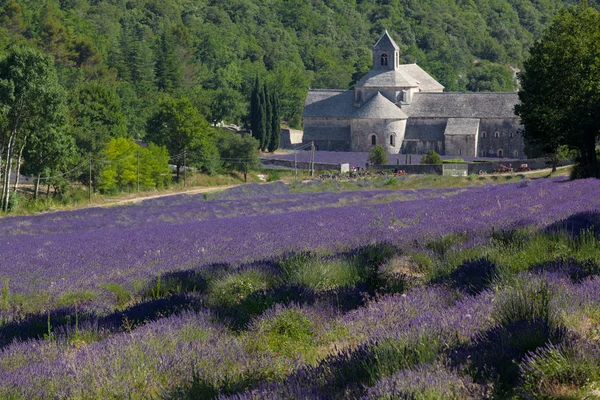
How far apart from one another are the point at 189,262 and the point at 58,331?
21.1 feet

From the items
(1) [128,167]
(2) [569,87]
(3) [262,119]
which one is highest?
(2) [569,87]

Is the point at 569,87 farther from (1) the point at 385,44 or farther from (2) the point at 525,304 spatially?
(1) the point at 385,44

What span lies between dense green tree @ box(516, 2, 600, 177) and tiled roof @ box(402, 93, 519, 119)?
61.8 meters

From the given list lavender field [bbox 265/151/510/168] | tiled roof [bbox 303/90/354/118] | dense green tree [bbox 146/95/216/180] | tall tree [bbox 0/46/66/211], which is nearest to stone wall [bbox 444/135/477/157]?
lavender field [bbox 265/151/510/168]

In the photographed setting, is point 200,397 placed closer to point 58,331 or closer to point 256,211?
point 58,331

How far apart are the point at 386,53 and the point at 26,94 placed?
7165 cm

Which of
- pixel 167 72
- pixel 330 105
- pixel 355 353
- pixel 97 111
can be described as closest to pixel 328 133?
pixel 330 105

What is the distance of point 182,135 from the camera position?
76688 millimetres

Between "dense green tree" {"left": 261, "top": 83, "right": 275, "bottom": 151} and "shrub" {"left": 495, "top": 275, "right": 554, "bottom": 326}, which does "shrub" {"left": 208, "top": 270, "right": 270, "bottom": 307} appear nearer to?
"shrub" {"left": 495, "top": 275, "right": 554, "bottom": 326}

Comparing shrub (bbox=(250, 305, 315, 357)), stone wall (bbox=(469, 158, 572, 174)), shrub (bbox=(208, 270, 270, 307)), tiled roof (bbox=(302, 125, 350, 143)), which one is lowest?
stone wall (bbox=(469, 158, 572, 174))

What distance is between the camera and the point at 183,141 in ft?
252

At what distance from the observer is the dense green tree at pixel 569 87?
38750 millimetres

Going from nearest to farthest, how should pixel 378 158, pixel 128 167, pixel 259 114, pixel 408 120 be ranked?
1. pixel 128 167
2. pixel 378 158
3. pixel 259 114
4. pixel 408 120

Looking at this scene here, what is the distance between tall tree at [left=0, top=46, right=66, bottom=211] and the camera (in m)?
47.0
